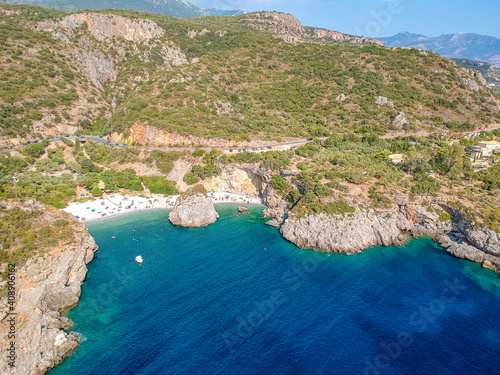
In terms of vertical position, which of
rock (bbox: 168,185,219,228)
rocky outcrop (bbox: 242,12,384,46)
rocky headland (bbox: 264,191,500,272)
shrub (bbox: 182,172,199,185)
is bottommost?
rock (bbox: 168,185,219,228)

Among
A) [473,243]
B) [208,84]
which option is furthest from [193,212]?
[208,84]

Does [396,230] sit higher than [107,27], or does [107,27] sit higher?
[107,27]

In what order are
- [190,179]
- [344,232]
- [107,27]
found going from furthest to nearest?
[107,27], [190,179], [344,232]

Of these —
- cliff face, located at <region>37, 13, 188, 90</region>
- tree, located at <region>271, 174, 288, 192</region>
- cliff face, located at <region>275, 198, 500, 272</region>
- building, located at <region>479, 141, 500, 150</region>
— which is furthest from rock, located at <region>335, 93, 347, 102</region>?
cliff face, located at <region>37, 13, 188, 90</region>

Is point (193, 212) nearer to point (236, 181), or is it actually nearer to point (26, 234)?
point (236, 181)

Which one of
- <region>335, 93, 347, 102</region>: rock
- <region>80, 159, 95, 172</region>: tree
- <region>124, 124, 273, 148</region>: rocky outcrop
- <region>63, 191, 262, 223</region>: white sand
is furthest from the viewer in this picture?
<region>335, 93, 347, 102</region>: rock

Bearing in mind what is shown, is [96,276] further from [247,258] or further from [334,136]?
[334,136]

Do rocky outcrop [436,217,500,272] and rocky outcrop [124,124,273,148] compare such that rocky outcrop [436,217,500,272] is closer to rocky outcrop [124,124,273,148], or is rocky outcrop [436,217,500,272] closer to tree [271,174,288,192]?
tree [271,174,288,192]
